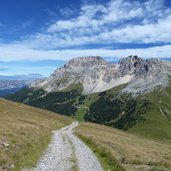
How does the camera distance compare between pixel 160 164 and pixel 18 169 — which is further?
pixel 160 164

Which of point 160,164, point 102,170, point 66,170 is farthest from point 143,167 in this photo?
point 66,170

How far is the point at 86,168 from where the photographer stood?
94.2 feet

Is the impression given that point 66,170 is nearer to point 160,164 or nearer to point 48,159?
point 48,159

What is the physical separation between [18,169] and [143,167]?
470 inches

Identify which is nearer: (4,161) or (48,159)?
(4,161)

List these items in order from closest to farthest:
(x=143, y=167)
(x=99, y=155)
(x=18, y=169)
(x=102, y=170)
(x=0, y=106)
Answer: (x=18, y=169) → (x=102, y=170) → (x=143, y=167) → (x=99, y=155) → (x=0, y=106)

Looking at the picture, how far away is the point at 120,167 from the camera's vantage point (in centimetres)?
2809

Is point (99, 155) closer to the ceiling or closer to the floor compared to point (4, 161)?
closer to the floor

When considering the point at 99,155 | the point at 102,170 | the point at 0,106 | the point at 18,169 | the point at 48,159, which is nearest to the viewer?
the point at 18,169

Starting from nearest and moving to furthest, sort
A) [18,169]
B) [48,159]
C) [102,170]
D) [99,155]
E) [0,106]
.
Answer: [18,169] < [102,170] < [48,159] < [99,155] < [0,106]

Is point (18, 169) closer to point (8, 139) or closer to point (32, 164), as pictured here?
point (32, 164)

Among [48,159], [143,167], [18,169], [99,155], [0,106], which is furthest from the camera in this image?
[0,106]

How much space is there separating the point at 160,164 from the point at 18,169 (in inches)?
557

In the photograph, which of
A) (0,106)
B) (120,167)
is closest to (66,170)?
(120,167)
